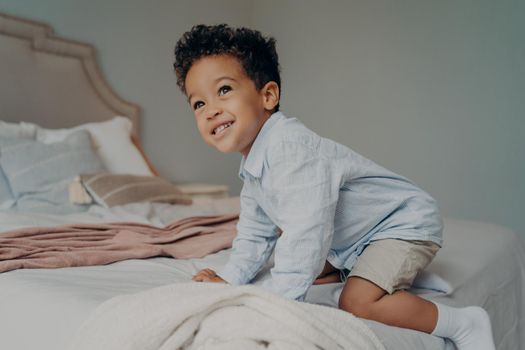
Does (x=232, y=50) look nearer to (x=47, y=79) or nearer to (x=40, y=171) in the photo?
(x=40, y=171)

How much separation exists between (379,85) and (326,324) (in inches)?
123

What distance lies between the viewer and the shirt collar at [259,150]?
1.08m

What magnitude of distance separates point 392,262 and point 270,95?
501 millimetres

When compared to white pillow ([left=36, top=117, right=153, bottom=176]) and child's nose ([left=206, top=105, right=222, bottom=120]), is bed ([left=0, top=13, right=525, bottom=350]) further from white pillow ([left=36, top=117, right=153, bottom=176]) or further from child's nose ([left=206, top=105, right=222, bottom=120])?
child's nose ([left=206, top=105, right=222, bottom=120])

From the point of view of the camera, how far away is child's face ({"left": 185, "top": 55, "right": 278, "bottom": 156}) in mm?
1100

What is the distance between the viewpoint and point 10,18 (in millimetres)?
2527

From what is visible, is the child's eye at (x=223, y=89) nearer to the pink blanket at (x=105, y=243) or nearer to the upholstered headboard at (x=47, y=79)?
the pink blanket at (x=105, y=243)

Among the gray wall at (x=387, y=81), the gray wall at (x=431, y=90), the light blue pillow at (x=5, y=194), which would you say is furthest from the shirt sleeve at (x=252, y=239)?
the gray wall at (x=431, y=90)

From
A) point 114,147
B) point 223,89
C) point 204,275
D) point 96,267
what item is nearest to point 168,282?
point 204,275

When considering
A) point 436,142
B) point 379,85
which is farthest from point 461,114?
point 379,85

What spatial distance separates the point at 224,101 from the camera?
1.10 meters

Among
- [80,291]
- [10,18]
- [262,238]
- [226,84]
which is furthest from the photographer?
[10,18]

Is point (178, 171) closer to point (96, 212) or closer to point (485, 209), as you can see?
point (96, 212)

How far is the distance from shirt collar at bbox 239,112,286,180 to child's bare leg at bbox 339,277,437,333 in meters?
0.34
